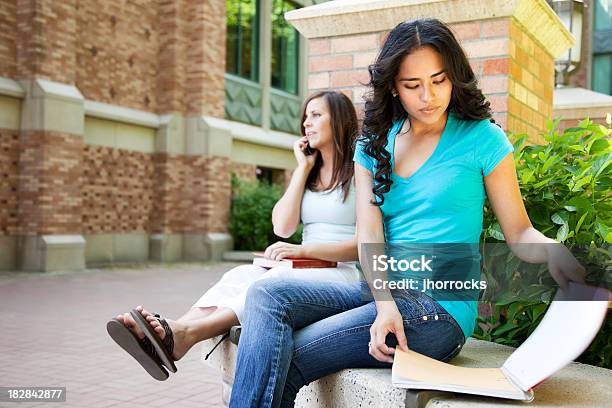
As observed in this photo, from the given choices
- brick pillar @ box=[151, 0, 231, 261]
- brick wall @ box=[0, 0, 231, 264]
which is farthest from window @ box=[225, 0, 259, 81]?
brick pillar @ box=[151, 0, 231, 261]

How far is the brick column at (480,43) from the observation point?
370 cm

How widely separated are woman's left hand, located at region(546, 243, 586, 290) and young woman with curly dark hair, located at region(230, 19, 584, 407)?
22mm

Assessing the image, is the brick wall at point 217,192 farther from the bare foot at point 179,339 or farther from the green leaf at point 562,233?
the green leaf at point 562,233

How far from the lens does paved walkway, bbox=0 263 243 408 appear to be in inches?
166

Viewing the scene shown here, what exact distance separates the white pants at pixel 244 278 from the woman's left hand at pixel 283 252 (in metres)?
0.07

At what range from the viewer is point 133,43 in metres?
14.5

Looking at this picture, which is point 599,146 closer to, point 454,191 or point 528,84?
point 454,191

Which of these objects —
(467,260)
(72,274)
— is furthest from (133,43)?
(467,260)

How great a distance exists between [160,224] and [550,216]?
13017 mm

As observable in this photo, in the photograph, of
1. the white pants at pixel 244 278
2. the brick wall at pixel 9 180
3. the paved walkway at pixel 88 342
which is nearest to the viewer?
the white pants at pixel 244 278

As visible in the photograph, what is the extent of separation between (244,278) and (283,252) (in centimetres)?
21

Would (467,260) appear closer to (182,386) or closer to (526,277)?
(526,277)

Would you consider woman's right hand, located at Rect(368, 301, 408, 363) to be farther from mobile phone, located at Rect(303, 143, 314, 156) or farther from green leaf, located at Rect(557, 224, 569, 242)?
mobile phone, located at Rect(303, 143, 314, 156)

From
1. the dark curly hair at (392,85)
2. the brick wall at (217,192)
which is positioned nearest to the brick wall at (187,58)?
the brick wall at (217,192)
